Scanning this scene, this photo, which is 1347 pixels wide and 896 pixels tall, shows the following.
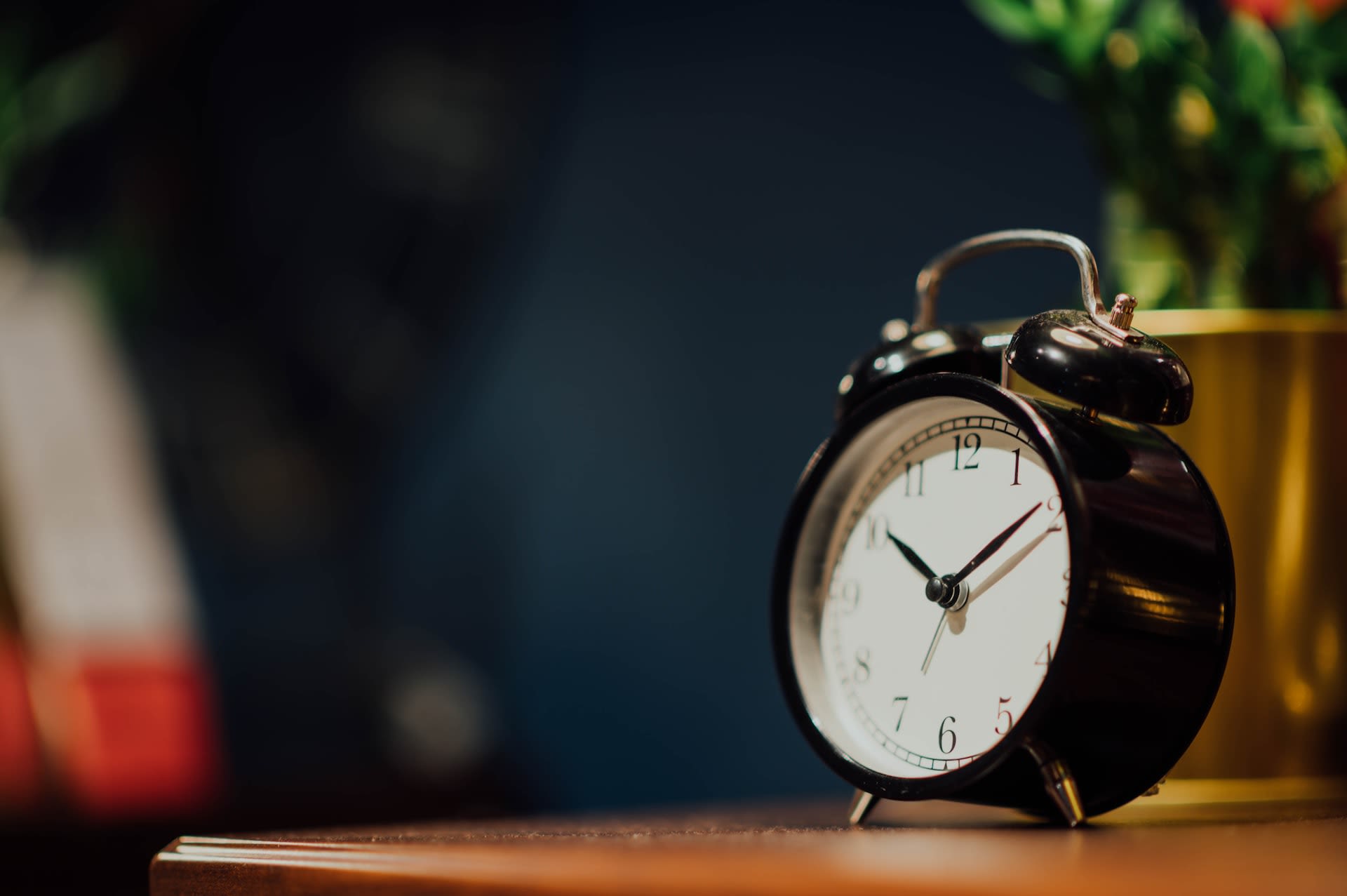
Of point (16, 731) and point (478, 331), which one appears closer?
point (16, 731)

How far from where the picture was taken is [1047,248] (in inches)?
26.1

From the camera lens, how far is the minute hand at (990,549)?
56 cm

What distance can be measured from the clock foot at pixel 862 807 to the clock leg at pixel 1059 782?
0.09 m

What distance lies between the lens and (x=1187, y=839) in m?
0.44

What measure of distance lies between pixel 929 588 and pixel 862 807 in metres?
0.12

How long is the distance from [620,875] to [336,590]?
232cm

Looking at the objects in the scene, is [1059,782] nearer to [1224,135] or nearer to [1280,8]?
[1224,135]

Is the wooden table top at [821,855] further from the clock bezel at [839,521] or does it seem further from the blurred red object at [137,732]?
the blurred red object at [137,732]

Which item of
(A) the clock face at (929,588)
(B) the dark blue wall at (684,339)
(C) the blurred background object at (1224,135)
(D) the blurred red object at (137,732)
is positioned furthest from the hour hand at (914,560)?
(D) the blurred red object at (137,732)

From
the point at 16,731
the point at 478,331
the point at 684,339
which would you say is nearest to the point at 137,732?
the point at 16,731

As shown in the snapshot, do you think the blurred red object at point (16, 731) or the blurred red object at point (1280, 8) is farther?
the blurred red object at point (16, 731)

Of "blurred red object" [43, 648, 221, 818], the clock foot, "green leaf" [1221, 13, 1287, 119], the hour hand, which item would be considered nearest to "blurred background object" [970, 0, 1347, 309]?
"green leaf" [1221, 13, 1287, 119]

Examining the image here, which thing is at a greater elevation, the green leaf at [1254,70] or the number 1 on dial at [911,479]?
the green leaf at [1254,70]

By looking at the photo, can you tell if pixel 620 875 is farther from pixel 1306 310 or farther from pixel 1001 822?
pixel 1306 310
